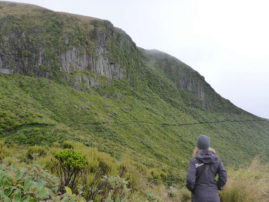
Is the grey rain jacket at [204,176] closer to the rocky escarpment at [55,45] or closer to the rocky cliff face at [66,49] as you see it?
the rocky cliff face at [66,49]

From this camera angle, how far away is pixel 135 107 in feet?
177

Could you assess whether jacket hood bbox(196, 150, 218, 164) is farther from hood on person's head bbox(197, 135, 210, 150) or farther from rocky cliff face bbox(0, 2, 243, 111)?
rocky cliff face bbox(0, 2, 243, 111)

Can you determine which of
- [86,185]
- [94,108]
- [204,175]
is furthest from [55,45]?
[204,175]

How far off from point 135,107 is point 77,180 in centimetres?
4965

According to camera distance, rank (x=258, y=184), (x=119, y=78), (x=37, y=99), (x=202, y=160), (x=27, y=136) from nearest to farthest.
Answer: (x=202, y=160) → (x=258, y=184) → (x=27, y=136) → (x=37, y=99) → (x=119, y=78)

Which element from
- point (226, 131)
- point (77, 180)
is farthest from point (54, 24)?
point (226, 131)

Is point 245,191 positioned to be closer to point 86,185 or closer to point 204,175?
point 204,175

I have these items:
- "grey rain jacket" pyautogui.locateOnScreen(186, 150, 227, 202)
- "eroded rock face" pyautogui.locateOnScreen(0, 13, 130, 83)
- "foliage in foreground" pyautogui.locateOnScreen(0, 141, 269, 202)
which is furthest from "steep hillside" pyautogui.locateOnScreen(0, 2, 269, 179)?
"grey rain jacket" pyautogui.locateOnScreen(186, 150, 227, 202)

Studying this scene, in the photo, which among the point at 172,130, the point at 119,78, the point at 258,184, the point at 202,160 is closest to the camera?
the point at 202,160

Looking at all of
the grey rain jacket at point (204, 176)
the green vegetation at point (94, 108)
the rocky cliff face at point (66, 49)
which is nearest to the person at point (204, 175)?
the grey rain jacket at point (204, 176)

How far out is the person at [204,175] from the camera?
3.47 meters

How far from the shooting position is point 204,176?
11.7ft

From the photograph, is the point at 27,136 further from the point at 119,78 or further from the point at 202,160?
the point at 119,78

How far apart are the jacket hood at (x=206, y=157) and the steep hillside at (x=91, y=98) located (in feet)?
31.9
